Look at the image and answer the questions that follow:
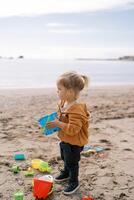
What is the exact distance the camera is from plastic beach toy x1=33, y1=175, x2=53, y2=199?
158 inches

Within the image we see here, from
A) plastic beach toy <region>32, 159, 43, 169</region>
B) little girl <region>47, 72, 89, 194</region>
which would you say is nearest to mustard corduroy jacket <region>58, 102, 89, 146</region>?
little girl <region>47, 72, 89, 194</region>

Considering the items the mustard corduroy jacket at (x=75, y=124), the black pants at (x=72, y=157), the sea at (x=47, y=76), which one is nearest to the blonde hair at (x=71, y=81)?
the mustard corduroy jacket at (x=75, y=124)

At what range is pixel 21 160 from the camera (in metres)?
5.26

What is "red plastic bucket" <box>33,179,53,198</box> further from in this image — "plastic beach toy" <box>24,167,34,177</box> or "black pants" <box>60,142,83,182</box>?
"plastic beach toy" <box>24,167,34,177</box>

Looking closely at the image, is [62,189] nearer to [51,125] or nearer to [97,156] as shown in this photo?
[51,125]

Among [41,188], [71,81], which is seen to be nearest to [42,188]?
[41,188]

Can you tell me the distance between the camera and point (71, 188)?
4.24 m

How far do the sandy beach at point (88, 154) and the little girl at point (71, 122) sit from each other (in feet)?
0.94

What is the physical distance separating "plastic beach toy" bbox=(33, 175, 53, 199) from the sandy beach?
83 millimetres

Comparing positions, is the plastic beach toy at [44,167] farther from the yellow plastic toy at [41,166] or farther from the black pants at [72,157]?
the black pants at [72,157]

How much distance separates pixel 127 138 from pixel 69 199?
278cm

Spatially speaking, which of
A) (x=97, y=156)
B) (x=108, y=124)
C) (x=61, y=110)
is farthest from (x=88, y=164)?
(x=108, y=124)

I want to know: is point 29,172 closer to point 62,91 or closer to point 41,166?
point 41,166

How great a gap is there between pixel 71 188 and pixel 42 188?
0.39 metres
